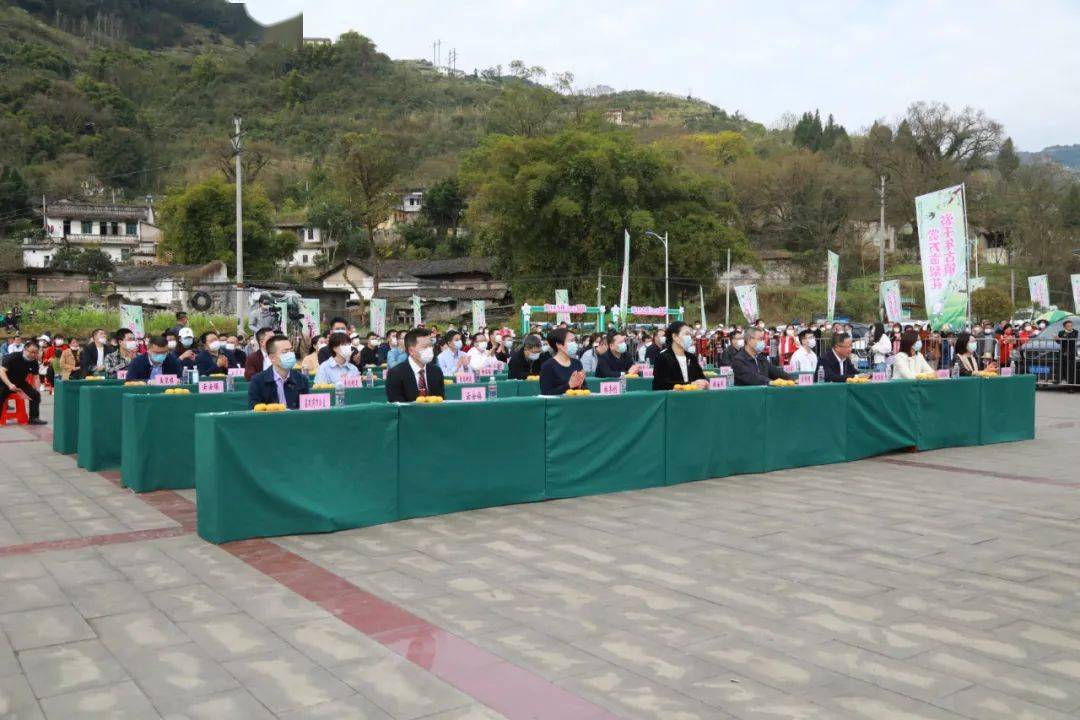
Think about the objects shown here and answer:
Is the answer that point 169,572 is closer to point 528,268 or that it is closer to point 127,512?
point 127,512

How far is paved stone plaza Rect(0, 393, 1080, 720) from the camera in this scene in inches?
185

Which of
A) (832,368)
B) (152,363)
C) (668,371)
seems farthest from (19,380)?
(832,368)

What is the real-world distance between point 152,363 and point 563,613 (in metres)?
10.2

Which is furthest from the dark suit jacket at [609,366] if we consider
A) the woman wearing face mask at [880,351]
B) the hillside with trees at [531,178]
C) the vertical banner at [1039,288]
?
the hillside with trees at [531,178]

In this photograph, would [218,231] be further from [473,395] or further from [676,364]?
[473,395]

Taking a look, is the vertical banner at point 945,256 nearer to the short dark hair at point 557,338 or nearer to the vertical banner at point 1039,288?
the short dark hair at point 557,338

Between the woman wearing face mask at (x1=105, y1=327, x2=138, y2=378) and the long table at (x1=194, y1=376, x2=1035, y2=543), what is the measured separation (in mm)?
7912

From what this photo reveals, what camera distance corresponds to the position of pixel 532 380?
14.6 m

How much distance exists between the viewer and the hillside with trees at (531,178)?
6025 cm

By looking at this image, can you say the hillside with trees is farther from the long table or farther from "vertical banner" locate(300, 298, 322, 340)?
the long table

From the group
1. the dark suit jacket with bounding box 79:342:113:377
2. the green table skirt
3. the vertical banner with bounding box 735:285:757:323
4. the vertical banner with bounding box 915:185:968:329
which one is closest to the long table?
the vertical banner with bounding box 915:185:968:329

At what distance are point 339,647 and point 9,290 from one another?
62578 mm

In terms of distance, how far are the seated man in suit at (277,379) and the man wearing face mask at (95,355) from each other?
1018 centimetres

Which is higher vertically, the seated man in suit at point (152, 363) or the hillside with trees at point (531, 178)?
the hillside with trees at point (531, 178)
